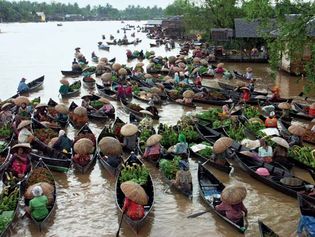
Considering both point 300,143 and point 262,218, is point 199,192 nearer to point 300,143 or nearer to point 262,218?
point 262,218

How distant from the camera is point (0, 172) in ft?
47.6

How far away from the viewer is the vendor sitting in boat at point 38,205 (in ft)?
38.7

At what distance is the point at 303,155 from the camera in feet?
52.5

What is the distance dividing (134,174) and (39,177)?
9.99 feet

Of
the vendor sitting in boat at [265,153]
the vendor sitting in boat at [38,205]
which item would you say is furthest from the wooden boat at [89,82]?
the vendor sitting in boat at [38,205]

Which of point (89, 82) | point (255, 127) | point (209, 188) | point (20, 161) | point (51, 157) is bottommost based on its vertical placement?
point (209, 188)

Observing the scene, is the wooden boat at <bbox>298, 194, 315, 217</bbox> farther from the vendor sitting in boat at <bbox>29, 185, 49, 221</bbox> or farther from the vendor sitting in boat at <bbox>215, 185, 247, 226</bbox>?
the vendor sitting in boat at <bbox>29, 185, 49, 221</bbox>

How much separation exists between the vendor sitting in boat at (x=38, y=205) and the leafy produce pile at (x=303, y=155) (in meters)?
9.29

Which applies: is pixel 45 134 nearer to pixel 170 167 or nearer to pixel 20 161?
pixel 20 161

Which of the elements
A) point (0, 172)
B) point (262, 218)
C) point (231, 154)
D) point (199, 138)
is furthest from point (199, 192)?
point (0, 172)

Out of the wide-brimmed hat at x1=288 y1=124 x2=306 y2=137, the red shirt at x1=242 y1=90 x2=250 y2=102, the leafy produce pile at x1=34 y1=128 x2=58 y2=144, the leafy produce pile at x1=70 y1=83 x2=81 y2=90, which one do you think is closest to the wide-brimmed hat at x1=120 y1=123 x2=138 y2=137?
the leafy produce pile at x1=34 y1=128 x2=58 y2=144

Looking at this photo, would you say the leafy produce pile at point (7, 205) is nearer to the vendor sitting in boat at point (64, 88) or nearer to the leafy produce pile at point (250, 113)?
the leafy produce pile at point (250, 113)

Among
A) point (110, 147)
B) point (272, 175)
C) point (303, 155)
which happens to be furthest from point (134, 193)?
point (303, 155)

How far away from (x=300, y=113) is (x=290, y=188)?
9.85 meters
